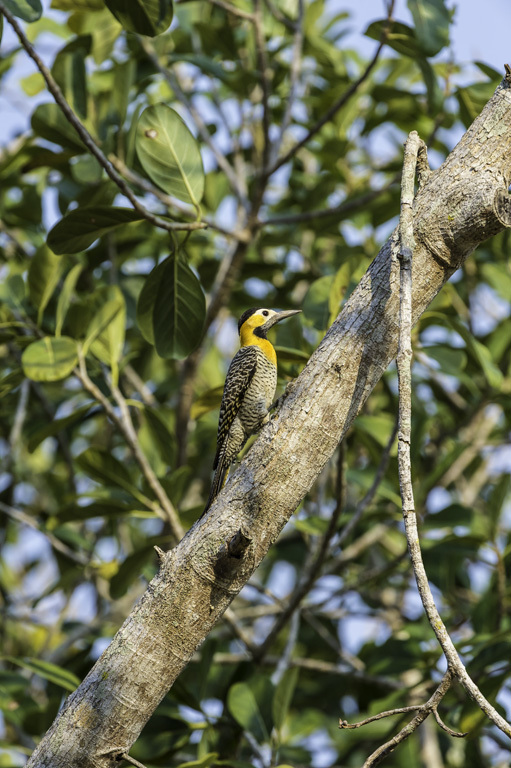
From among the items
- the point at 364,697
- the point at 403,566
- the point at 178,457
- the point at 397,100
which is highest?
the point at 397,100

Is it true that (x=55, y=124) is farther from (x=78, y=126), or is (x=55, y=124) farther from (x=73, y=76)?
(x=78, y=126)

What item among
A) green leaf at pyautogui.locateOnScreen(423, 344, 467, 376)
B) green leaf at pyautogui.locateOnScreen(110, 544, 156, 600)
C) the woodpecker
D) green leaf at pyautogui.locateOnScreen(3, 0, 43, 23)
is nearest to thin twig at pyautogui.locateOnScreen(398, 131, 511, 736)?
green leaf at pyautogui.locateOnScreen(3, 0, 43, 23)

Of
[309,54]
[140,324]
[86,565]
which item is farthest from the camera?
[309,54]

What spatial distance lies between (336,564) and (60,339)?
2237mm

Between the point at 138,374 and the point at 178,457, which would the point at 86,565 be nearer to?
the point at 178,457

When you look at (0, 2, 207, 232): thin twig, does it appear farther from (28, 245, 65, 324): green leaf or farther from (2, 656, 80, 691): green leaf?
(2, 656, 80, 691): green leaf

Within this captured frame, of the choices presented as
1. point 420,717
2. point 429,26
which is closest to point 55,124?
point 429,26

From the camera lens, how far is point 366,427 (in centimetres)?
391

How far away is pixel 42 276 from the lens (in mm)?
3932

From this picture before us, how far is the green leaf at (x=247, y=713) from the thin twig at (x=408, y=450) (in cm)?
179

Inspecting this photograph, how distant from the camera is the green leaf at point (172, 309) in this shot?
10.5 ft

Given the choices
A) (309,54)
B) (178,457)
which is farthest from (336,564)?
(309,54)

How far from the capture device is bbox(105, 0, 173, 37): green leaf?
10.3ft

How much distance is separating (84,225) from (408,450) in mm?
1753
